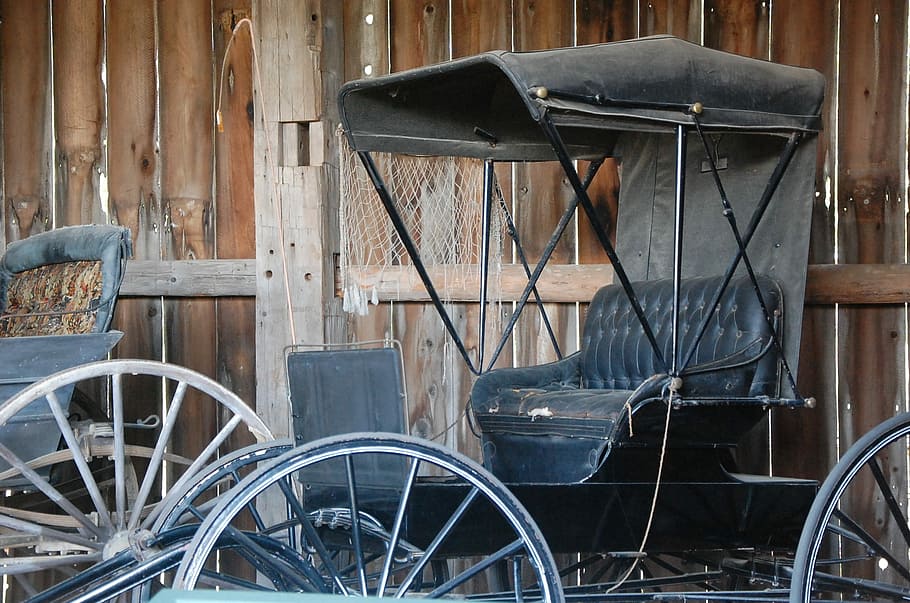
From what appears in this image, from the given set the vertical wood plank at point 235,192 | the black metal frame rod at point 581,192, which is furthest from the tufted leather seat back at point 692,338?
the vertical wood plank at point 235,192

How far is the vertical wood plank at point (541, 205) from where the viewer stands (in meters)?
4.16

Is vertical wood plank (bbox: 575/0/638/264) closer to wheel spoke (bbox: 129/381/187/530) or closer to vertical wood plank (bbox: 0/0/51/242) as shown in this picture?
wheel spoke (bbox: 129/381/187/530)

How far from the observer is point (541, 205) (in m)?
4.23

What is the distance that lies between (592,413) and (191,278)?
7.18ft

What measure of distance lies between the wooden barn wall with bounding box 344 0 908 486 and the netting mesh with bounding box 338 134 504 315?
36cm

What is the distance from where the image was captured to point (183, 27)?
4551 mm

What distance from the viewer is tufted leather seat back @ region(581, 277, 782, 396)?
3.06 m

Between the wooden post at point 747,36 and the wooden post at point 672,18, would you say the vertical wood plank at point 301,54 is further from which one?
the wooden post at point 747,36

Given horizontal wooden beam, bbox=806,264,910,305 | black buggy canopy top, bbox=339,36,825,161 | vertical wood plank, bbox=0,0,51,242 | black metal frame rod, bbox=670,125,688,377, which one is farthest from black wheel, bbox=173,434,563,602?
vertical wood plank, bbox=0,0,51,242

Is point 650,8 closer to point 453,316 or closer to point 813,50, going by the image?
point 813,50

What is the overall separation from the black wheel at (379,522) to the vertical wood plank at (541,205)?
4.37ft

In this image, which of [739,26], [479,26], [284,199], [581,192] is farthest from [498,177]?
[581,192]

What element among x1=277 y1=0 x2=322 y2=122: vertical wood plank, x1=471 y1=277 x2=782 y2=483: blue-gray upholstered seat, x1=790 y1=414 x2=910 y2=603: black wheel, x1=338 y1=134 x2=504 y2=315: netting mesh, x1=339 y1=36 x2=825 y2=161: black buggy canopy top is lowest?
x1=790 y1=414 x2=910 y2=603: black wheel

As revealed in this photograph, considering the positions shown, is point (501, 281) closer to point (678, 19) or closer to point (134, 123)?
point (678, 19)
